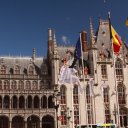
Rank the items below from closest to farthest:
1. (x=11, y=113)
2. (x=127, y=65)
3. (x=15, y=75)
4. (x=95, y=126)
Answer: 1. (x=95, y=126)
2. (x=11, y=113)
3. (x=15, y=75)
4. (x=127, y=65)

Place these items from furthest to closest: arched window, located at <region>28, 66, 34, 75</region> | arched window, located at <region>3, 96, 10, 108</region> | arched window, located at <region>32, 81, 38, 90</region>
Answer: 1. arched window, located at <region>28, 66, 34, 75</region>
2. arched window, located at <region>32, 81, 38, 90</region>
3. arched window, located at <region>3, 96, 10, 108</region>

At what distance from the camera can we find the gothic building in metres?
70.1

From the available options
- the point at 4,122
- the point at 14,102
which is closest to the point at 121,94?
the point at 14,102

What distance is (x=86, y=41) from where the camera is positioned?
266 feet

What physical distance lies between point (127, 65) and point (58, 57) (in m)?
16.1

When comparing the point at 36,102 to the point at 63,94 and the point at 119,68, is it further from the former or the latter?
the point at 119,68

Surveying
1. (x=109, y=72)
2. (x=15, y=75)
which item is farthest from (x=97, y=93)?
(x=15, y=75)

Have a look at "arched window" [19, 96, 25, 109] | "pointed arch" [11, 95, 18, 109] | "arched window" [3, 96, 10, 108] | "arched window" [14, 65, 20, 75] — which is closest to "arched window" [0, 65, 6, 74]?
"arched window" [14, 65, 20, 75]

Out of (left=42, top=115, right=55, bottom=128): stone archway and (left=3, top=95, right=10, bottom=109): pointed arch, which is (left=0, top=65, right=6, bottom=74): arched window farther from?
(left=42, top=115, right=55, bottom=128): stone archway

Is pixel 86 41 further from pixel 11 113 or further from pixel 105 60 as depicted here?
pixel 11 113

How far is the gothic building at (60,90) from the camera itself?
70.1 m

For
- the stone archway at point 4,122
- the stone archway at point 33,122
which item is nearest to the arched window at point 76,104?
the stone archway at point 33,122

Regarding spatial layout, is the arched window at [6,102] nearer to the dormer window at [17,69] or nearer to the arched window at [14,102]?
the arched window at [14,102]

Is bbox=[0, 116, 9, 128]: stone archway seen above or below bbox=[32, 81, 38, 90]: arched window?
below
